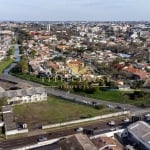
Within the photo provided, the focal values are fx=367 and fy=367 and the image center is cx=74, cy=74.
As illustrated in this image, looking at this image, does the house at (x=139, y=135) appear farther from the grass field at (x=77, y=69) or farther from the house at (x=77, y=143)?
the grass field at (x=77, y=69)

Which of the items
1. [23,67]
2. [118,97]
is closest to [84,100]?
[118,97]

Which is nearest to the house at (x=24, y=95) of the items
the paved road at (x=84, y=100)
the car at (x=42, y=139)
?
the paved road at (x=84, y=100)

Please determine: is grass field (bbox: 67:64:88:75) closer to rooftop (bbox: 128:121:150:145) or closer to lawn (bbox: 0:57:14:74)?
lawn (bbox: 0:57:14:74)

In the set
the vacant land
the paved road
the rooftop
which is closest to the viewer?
the rooftop

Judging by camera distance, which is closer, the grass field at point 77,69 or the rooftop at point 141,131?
the rooftop at point 141,131

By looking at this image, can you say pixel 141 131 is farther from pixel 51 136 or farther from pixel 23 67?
pixel 23 67

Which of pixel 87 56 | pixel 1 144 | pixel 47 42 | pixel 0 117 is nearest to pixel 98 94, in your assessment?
pixel 0 117

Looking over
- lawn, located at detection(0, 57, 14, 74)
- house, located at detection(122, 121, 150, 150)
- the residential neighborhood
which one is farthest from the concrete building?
lawn, located at detection(0, 57, 14, 74)

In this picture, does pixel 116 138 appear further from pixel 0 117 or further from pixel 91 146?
pixel 0 117

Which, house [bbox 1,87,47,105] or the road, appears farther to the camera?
house [bbox 1,87,47,105]
